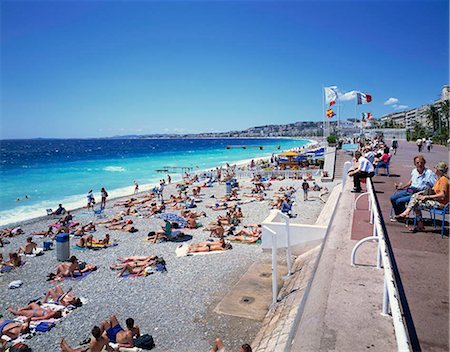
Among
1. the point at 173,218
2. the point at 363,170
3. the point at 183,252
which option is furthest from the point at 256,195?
the point at 363,170

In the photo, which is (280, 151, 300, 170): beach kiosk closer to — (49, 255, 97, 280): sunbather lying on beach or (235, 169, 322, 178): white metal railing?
(235, 169, 322, 178): white metal railing

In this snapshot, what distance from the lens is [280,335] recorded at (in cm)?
486

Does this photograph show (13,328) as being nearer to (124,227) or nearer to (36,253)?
(36,253)

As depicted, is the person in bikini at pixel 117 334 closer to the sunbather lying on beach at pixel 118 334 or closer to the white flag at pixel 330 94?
the sunbather lying on beach at pixel 118 334

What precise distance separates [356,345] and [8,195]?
34125 millimetres

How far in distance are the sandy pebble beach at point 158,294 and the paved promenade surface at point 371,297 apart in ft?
7.81

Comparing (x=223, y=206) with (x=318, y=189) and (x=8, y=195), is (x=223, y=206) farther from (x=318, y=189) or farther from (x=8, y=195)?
(x=8, y=195)

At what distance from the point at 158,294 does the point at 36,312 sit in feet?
8.86

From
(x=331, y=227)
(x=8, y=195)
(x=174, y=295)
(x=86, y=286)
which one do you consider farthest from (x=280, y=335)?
(x=8, y=195)

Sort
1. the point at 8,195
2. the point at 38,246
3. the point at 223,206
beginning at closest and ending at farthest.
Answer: the point at 38,246 → the point at 223,206 → the point at 8,195

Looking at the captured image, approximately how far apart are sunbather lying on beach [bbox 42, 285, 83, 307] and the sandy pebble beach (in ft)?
0.69

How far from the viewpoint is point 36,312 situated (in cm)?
718

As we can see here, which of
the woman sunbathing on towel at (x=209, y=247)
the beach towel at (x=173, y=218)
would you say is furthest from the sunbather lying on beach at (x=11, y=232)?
the woman sunbathing on towel at (x=209, y=247)

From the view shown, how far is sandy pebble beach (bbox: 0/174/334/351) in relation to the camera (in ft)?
20.3
